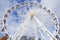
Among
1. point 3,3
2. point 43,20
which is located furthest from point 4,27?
point 43,20

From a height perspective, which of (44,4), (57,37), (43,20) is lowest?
(57,37)

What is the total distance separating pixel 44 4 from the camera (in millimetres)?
2287

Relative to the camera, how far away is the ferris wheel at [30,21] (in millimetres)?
2258

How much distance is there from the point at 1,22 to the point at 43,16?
0.39m

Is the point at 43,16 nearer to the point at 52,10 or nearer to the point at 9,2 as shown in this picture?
the point at 52,10

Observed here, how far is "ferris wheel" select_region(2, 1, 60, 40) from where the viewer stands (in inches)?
88.9

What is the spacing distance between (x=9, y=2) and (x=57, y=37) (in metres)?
0.54

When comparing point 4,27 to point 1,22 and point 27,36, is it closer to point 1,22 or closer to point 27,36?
point 1,22

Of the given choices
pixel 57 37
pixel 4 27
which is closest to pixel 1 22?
pixel 4 27

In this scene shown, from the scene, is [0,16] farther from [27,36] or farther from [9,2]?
[27,36]

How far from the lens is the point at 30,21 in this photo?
7.47ft

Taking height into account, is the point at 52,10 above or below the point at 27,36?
above

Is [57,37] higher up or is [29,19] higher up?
[29,19]

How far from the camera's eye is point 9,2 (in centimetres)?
229
